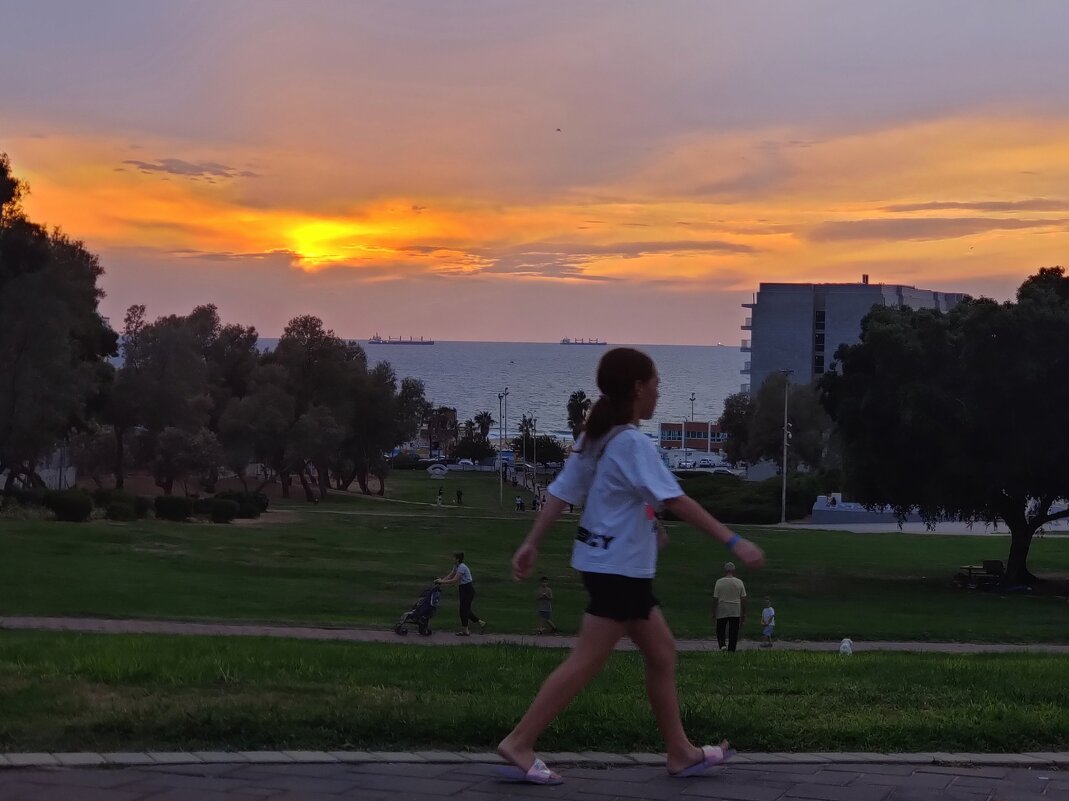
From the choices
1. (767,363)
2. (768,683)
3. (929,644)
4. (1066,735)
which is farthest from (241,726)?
(767,363)

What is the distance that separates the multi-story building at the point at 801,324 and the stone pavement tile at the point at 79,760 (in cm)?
12600

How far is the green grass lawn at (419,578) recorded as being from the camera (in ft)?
83.6

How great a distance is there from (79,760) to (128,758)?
0.20m

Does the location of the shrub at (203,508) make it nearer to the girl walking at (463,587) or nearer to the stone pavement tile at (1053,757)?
the girl walking at (463,587)

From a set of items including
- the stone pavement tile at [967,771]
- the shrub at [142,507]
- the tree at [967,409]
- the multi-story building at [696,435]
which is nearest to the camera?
the stone pavement tile at [967,771]

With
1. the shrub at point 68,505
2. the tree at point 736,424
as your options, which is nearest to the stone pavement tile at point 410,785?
the shrub at point 68,505

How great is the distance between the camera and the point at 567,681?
5074mm

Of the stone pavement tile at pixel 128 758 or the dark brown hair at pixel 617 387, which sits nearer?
the dark brown hair at pixel 617 387

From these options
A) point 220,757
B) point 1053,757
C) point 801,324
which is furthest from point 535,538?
point 801,324

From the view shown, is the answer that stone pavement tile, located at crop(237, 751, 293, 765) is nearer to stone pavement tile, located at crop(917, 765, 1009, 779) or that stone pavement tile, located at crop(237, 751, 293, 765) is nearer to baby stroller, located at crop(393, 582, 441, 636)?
stone pavement tile, located at crop(917, 765, 1009, 779)

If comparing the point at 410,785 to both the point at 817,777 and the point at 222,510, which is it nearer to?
the point at 817,777

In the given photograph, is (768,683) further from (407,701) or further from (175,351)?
(175,351)

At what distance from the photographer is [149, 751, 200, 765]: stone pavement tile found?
17.3 feet

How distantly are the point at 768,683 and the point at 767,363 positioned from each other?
126019 millimetres
